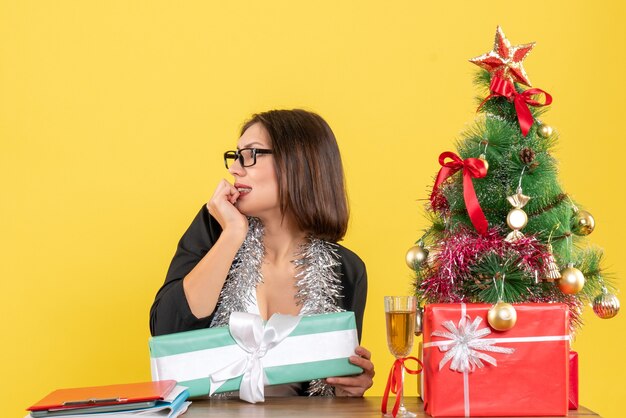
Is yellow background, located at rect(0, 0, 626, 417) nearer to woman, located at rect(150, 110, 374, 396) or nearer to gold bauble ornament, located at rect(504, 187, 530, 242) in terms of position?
woman, located at rect(150, 110, 374, 396)

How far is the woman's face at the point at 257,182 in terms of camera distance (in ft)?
6.75

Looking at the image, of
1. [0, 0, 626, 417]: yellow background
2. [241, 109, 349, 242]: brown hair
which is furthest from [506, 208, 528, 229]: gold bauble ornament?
[0, 0, 626, 417]: yellow background

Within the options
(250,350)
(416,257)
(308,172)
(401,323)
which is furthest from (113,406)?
(308,172)

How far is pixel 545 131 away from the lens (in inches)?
63.6

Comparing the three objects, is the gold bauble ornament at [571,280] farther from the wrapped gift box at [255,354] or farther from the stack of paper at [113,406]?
the stack of paper at [113,406]

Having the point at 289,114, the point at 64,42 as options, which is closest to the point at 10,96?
the point at 64,42

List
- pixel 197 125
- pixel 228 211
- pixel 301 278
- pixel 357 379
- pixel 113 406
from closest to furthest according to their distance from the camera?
pixel 113 406, pixel 357 379, pixel 228 211, pixel 301 278, pixel 197 125

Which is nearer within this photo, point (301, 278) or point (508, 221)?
point (508, 221)

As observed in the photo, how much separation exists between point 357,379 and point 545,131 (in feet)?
2.10

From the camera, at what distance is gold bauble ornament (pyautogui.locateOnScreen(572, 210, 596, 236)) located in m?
1.64

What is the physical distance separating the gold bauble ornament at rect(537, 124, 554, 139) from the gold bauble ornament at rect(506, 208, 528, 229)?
16 centimetres

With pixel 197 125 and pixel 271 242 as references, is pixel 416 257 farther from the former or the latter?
pixel 197 125

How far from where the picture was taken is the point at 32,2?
2859mm

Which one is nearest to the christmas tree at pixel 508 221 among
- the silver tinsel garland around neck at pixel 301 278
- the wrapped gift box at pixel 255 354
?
the wrapped gift box at pixel 255 354
